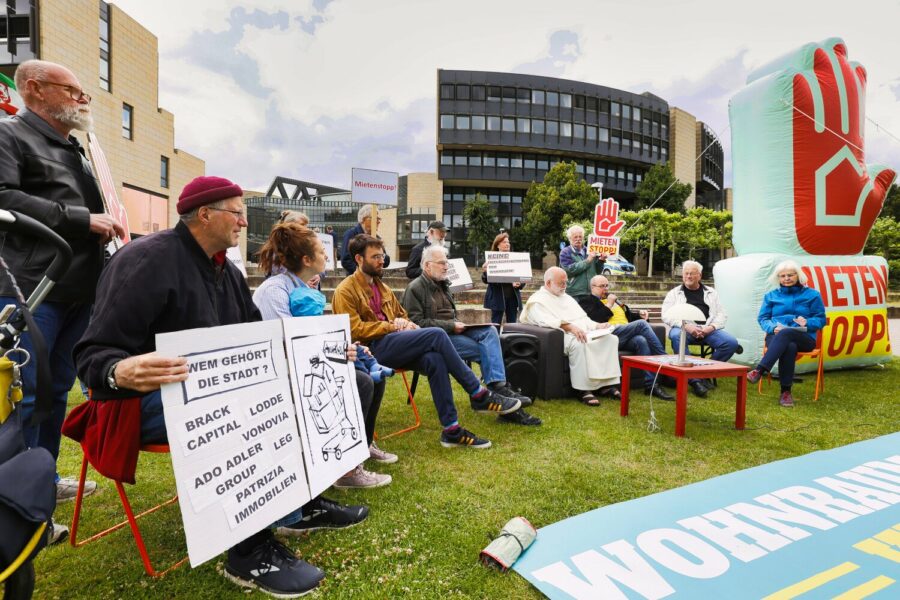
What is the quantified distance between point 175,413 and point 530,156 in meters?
46.0

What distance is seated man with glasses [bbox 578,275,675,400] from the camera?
5500mm

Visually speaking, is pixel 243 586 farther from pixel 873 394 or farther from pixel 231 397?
pixel 873 394

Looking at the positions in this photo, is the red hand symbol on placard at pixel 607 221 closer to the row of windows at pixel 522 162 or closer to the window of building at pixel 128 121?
the window of building at pixel 128 121

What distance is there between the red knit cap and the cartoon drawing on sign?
68 cm

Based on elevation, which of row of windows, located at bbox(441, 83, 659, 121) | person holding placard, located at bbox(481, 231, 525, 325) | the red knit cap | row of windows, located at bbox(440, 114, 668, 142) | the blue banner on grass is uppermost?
row of windows, located at bbox(441, 83, 659, 121)

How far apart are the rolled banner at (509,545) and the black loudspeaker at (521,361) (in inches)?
102

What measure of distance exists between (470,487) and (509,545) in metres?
0.77

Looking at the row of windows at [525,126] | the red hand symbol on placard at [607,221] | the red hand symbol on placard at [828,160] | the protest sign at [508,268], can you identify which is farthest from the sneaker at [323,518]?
the row of windows at [525,126]

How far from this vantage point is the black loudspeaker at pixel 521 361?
191 inches

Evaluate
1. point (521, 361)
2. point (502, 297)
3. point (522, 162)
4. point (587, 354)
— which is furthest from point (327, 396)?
point (522, 162)

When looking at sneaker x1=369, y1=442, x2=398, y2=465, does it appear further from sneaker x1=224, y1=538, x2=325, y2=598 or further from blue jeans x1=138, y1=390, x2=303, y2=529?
blue jeans x1=138, y1=390, x2=303, y2=529

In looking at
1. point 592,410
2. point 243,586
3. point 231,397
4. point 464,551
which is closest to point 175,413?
point 231,397

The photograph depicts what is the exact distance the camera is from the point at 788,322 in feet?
17.6

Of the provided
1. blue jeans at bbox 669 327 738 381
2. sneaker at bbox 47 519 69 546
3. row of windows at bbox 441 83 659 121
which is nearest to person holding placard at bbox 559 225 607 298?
blue jeans at bbox 669 327 738 381
